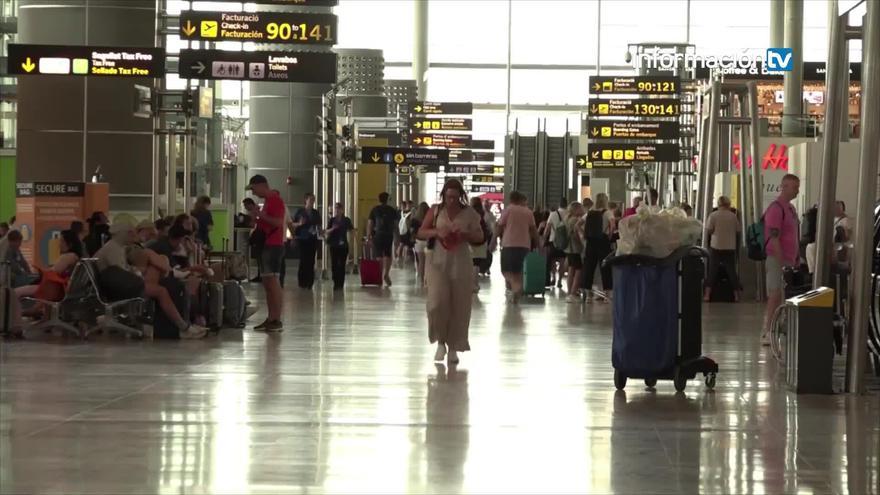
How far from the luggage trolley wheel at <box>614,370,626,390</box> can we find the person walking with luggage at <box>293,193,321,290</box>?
596 inches

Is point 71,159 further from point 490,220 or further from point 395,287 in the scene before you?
point 490,220

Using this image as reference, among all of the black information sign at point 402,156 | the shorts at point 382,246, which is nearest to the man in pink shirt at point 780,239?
the shorts at point 382,246

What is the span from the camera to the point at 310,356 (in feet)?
44.0

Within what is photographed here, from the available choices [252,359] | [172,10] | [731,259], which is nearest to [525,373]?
[252,359]

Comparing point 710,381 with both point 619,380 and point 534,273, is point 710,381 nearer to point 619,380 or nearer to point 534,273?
point 619,380

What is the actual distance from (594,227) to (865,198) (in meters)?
11.8

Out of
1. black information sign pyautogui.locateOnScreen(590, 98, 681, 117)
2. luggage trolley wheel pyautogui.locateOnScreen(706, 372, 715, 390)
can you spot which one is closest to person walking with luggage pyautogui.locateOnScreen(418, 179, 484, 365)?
luggage trolley wheel pyautogui.locateOnScreen(706, 372, 715, 390)

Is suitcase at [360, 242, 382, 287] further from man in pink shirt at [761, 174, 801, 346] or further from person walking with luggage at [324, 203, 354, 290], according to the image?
man in pink shirt at [761, 174, 801, 346]

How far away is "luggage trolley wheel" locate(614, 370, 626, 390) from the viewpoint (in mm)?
10906

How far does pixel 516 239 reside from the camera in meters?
22.7

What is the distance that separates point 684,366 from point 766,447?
2.61 meters

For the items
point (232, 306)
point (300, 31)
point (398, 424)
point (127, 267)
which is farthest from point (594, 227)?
point (398, 424)

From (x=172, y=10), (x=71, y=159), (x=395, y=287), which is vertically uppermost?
(x=172, y=10)

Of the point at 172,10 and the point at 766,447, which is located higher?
the point at 172,10
